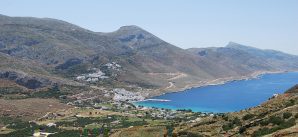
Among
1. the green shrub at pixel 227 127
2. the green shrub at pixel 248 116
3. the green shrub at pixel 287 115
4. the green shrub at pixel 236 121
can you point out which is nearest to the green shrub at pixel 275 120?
the green shrub at pixel 287 115

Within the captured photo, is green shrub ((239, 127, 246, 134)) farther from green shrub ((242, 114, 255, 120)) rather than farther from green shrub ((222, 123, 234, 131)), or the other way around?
green shrub ((242, 114, 255, 120))

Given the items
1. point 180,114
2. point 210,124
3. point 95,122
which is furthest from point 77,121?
point 210,124

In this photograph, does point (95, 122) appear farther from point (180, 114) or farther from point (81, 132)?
point (180, 114)

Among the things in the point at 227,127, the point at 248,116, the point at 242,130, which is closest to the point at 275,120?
the point at 242,130

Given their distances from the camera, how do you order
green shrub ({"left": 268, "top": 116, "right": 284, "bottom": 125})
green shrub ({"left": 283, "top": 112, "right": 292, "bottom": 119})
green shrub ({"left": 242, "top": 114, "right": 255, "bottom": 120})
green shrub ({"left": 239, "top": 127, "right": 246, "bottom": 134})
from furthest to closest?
1. green shrub ({"left": 242, "top": 114, "right": 255, "bottom": 120})
2. green shrub ({"left": 239, "top": 127, "right": 246, "bottom": 134})
3. green shrub ({"left": 283, "top": 112, "right": 292, "bottom": 119})
4. green shrub ({"left": 268, "top": 116, "right": 284, "bottom": 125})

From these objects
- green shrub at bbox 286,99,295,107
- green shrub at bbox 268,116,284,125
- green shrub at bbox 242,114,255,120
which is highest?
green shrub at bbox 286,99,295,107

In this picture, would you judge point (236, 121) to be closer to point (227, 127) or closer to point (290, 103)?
point (227, 127)

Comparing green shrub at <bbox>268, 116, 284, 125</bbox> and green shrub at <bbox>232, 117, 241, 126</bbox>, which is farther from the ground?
green shrub at <bbox>268, 116, 284, 125</bbox>

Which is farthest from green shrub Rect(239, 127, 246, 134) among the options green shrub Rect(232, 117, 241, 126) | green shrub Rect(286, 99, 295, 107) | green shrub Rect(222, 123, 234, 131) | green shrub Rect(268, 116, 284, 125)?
green shrub Rect(286, 99, 295, 107)

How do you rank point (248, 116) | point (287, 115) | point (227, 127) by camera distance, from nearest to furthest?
point (287, 115)
point (227, 127)
point (248, 116)

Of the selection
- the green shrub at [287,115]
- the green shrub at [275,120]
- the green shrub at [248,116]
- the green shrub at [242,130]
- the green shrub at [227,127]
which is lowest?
the green shrub at [227,127]

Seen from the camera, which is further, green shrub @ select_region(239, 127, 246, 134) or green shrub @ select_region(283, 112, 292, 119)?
green shrub @ select_region(239, 127, 246, 134)

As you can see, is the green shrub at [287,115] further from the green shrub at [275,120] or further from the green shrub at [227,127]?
the green shrub at [227,127]
